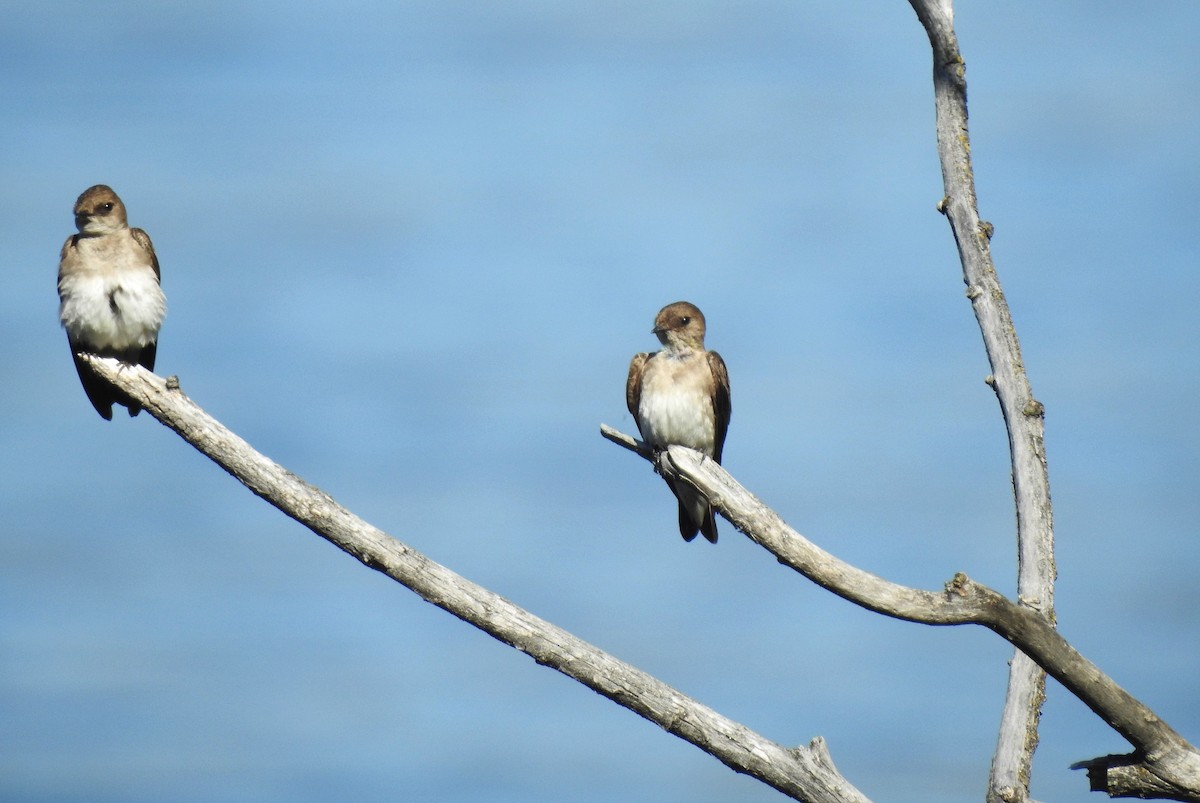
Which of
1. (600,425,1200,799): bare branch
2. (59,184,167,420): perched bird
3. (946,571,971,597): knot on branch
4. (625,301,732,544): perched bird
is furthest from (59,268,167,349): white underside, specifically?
(946,571,971,597): knot on branch

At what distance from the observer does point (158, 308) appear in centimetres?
1199

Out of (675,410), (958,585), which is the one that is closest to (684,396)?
(675,410)

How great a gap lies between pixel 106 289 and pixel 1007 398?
297 inches

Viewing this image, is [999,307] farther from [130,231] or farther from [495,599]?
[130,231]

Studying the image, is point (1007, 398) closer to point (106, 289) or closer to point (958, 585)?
point (958, 585)

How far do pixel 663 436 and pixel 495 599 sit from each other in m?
4.80

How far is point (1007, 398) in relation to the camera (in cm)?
868

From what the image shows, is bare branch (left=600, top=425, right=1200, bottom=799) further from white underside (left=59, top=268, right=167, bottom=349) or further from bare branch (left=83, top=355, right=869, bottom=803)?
white underside (left=59, top=268, right=167, bottom=349)

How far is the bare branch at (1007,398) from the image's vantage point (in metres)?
8.32

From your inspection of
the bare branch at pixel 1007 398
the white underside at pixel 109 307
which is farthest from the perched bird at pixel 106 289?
the bare branch at pixel 1007 398

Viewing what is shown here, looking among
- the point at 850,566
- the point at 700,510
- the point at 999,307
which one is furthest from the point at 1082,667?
the point at 700,510

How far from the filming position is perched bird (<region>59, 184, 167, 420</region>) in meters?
11.8

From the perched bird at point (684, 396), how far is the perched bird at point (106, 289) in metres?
4.37

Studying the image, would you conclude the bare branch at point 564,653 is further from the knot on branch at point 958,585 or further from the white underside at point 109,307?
the white underside at point 109,307
